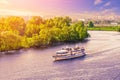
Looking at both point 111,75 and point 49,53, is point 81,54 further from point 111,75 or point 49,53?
point 111,75

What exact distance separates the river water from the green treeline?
15.5ft

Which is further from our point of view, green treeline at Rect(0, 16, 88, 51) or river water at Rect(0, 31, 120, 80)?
green treeline at Rect(0, 16, 88, 51)

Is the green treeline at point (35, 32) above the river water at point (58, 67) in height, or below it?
above

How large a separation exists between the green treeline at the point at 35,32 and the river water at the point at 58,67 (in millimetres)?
4729

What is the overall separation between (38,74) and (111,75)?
230 inches

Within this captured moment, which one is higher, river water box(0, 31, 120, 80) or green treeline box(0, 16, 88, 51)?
green treeline box(0, 16, 88, 51)

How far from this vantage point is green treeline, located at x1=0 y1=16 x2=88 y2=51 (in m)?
37.9

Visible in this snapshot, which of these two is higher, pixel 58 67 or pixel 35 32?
pixel 35 32

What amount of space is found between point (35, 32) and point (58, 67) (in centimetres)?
2323

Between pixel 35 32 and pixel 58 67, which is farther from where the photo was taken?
pixel 35 32

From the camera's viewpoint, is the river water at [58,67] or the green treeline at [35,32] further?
the green treeline at [35,32]

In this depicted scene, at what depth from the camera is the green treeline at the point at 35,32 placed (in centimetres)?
3791

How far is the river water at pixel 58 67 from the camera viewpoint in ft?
74.5

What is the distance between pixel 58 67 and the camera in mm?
26531
